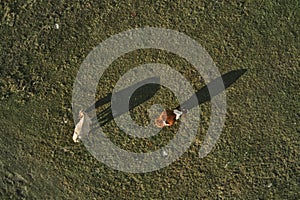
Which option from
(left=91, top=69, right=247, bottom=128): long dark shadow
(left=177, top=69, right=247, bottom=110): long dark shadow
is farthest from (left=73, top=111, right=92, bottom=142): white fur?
(left=177, top=69, right=247, bottom=110): long dark shadow

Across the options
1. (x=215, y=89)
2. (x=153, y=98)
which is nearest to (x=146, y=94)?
(x=153, y=98)

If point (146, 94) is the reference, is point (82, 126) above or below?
below

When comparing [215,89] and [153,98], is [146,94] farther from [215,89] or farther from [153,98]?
[215,89]

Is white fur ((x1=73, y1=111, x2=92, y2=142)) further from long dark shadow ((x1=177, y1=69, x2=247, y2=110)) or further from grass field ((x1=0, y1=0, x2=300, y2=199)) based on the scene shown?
long dark shadow ((x1=177, y1=69, x2=247, y2=110))

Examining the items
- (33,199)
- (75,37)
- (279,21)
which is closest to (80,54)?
(75,37)

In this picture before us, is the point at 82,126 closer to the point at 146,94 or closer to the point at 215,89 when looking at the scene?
the point at 146,94

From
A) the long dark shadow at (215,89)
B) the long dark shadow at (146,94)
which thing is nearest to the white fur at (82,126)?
the long dark shadow at (146,94)

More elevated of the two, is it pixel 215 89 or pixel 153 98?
pixel 153 98

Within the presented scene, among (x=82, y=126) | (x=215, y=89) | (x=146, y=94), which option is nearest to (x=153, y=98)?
(x=146, y=94)

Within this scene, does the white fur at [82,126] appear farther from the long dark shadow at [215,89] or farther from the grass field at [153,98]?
the long dark shadow at [215,89]
